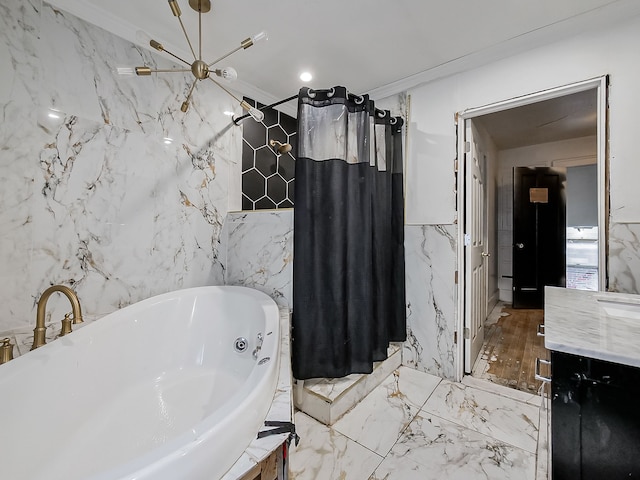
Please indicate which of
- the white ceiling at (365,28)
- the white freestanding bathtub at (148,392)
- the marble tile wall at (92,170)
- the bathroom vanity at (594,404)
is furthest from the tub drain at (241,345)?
the white ceiling at (365,28)

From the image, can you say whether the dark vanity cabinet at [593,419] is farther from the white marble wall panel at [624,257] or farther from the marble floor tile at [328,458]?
the white marble wall panel at [624,257]

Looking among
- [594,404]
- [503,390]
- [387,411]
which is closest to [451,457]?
[387,411]

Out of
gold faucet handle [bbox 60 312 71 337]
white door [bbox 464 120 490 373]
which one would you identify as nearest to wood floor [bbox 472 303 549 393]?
white door [bbox 464 120 490 373]

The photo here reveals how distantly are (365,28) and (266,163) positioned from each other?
134cm

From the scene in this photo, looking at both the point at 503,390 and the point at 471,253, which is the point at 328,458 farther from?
the point at 471,253

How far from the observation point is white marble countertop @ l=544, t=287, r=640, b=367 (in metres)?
0.65

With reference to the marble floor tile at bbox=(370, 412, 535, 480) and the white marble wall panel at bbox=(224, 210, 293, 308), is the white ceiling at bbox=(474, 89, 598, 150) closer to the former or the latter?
the white marble wall panel at bbox=(224, 210, 293, 308)

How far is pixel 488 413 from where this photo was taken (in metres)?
1.62

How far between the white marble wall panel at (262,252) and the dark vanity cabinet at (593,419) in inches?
53.5

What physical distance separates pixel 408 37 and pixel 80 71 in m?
1.93

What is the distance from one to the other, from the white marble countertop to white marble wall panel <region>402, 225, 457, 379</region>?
0.77 m

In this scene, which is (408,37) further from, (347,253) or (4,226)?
(4,226)

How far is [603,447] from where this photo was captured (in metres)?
0.64

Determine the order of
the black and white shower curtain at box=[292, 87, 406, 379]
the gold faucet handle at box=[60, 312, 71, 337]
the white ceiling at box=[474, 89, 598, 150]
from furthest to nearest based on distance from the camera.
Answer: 1. the white ceiling at box=[474, 89, 598, 150]
2. the black and white shower curtain at box=[292, 87, 406, 379]
3. the gold faucet handle at box=[60, 312, 71, 337]
